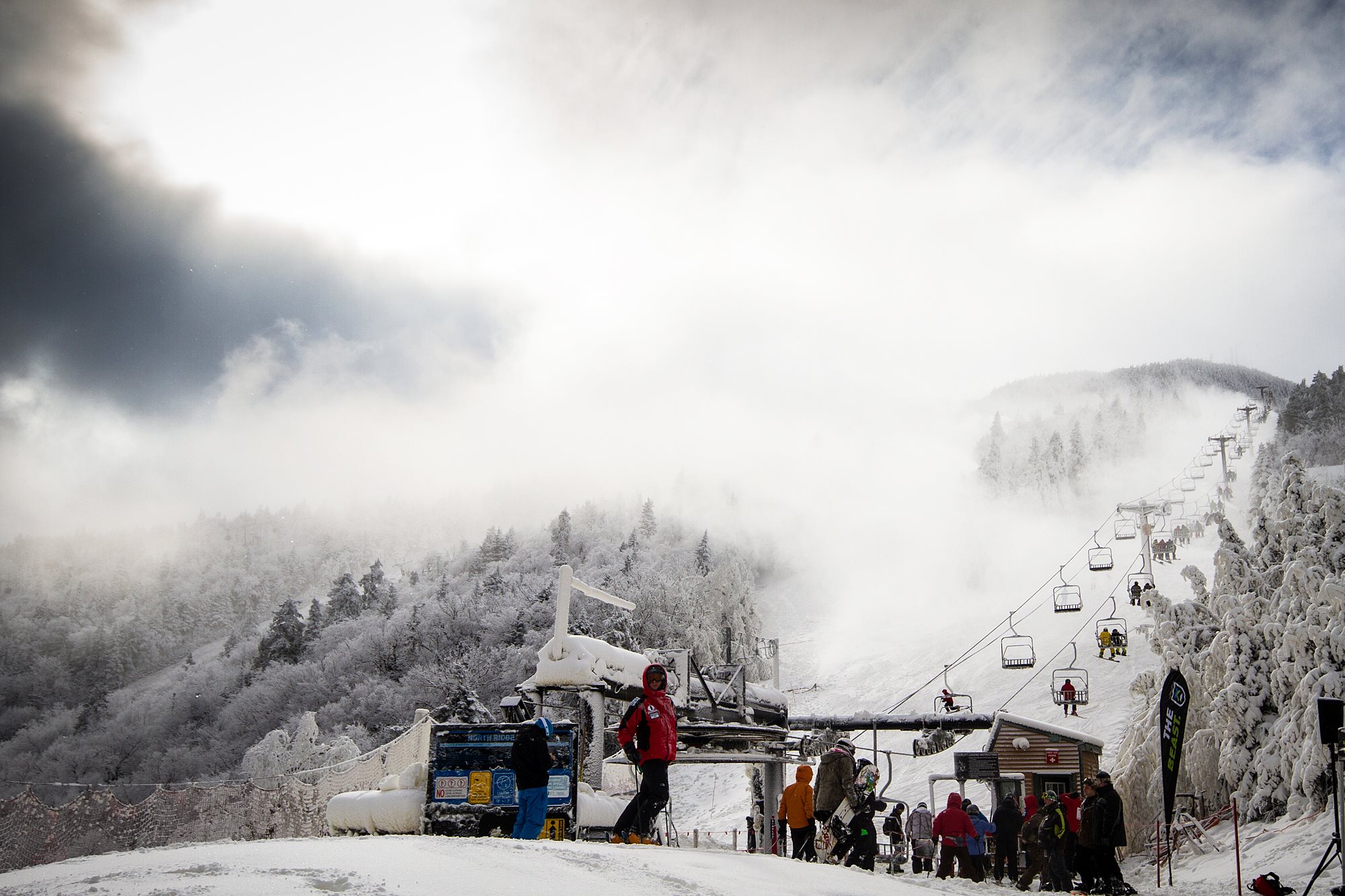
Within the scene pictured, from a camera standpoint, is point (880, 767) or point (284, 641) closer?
point (880, 767)

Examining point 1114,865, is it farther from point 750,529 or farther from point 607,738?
point 750,529

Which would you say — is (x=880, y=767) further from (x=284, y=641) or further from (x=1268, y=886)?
(x=284, y=641)

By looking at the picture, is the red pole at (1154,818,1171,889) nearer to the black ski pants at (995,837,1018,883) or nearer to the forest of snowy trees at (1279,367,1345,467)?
the black ski pants at (995,837,1018,883)

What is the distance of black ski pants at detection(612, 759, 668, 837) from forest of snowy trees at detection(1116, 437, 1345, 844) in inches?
593

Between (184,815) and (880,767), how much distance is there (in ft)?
124

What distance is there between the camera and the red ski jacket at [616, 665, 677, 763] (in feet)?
29.1

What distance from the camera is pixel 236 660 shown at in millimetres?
102688

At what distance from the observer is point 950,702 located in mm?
31547

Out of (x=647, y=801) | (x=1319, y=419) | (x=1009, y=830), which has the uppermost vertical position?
(x=1319, y=419)

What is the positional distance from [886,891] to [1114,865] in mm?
4878

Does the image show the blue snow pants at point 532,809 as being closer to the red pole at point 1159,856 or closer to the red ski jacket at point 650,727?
the red ski jacket at point 650,727

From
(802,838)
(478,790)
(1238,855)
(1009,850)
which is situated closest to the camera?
(802,838)

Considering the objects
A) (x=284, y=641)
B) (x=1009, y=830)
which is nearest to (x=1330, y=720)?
(x=1009, y=830)

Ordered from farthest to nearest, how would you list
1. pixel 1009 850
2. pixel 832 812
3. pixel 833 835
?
pixel 1009 850 → pixel 833 835 → pixel 832 812
